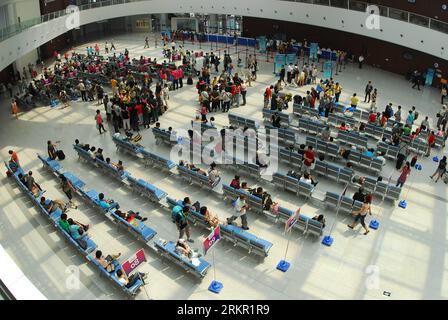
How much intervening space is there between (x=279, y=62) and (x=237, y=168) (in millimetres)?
13006

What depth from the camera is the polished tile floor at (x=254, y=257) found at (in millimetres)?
11086

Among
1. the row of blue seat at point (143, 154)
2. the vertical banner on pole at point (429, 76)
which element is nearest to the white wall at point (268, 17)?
the vertical banner on pole at point (429, 76)

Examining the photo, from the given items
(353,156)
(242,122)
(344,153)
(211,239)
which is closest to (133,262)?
(211,239)

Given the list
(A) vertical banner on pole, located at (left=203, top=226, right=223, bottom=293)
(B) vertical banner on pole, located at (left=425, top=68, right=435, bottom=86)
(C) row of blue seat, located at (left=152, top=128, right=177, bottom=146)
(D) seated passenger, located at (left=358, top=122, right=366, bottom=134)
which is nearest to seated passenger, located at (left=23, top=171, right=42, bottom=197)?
(C) row of blue seat, located at (left=152, top=128, right=177, bottom=146)

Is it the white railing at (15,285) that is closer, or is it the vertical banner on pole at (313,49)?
the white railing at (15,285)

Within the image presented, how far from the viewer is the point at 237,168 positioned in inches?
633

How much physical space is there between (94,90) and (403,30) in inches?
713

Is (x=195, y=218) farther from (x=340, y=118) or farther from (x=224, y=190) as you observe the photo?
(x=340, y=118)

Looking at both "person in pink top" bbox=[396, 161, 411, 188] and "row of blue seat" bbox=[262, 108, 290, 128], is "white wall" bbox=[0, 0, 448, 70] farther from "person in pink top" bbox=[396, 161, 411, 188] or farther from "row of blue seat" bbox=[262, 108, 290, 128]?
"person in pink top" bbox=[396, 161, 411, 188]

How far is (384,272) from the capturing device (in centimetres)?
1155

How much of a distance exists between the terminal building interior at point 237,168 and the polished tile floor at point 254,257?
1.9 inches

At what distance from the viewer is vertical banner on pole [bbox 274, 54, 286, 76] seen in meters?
26.6

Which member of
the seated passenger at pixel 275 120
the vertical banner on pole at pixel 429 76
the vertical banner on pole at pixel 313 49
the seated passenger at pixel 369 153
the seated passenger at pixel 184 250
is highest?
the vertical banner on pole at pixel 313 49

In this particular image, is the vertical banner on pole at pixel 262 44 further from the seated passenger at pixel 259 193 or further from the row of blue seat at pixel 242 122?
the seated passenger at pixel 259 193
